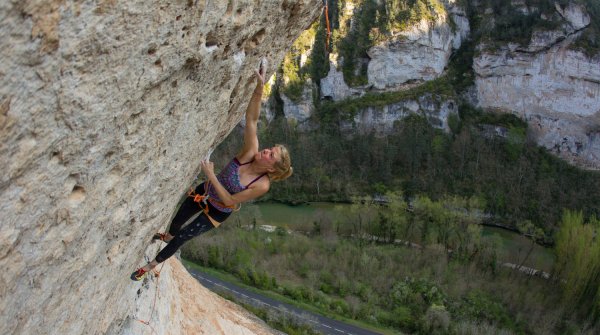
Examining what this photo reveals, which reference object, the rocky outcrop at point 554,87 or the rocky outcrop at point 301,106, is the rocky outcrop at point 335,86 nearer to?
the rocky outcrop at point 301,106

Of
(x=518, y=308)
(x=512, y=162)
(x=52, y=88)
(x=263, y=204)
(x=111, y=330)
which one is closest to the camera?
(x=52, y=88)

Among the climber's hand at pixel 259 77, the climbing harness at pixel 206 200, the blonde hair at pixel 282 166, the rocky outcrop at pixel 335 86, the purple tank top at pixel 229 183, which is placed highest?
the climber's hand at pixel 259 77

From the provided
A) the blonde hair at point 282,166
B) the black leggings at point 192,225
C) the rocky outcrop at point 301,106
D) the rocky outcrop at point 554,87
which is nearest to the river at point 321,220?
the rocky outcrop at point 554,87

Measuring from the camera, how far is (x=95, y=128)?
2.76 m

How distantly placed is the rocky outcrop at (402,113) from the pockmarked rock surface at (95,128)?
150 ft

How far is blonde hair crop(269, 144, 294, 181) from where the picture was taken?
13.9ft

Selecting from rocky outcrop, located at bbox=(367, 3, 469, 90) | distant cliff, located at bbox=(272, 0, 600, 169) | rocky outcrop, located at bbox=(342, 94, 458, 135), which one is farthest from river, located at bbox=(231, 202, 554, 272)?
rocky outcrop, located at bbox=(367, 3, 469, 90)

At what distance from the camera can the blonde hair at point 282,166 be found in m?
4.23

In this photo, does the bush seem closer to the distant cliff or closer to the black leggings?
the black leggings

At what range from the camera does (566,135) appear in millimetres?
44781

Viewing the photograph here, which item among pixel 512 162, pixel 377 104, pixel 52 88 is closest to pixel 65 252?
pixel 52 88

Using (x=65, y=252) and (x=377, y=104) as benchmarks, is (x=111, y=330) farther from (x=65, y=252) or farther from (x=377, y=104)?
(x=377, y=104)

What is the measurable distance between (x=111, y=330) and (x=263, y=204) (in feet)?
117

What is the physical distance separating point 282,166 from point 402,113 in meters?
46.5
